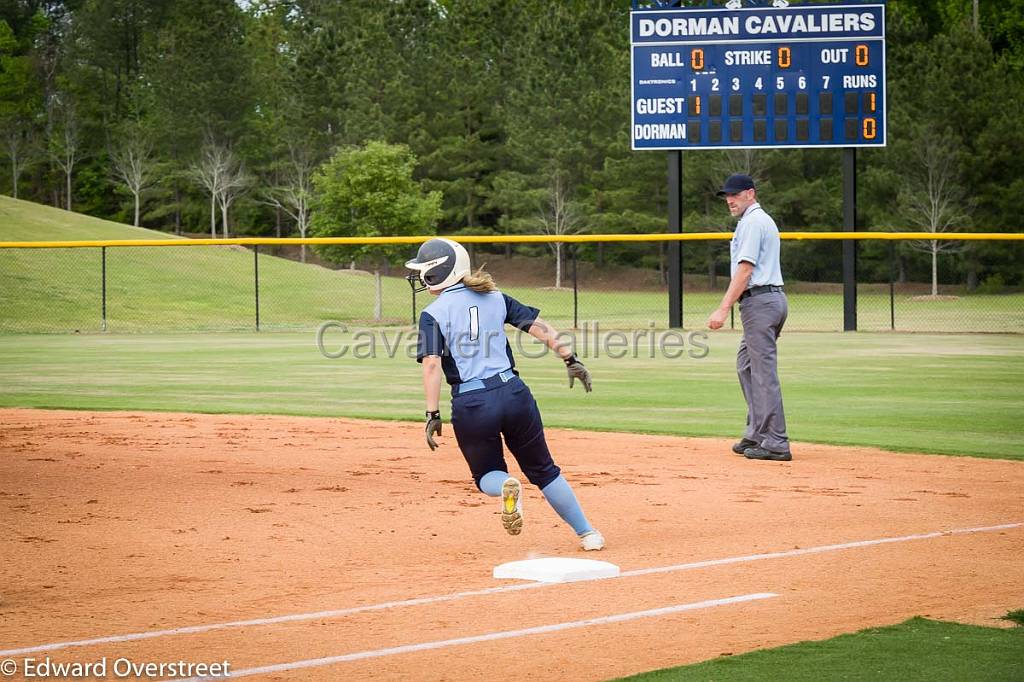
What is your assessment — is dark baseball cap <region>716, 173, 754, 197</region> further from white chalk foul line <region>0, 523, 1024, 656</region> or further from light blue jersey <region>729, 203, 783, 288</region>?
white chalk foul line <region>0, 523, 1024, 656</region>

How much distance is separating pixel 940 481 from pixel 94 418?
877cm

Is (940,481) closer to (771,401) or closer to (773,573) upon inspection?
(771,401)

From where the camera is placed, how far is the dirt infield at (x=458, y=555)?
4.86 metres

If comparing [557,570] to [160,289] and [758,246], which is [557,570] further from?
[160,289]

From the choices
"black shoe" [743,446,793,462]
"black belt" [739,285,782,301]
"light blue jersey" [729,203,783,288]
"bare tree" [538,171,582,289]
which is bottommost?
"black shoe" [743,446,793,462]

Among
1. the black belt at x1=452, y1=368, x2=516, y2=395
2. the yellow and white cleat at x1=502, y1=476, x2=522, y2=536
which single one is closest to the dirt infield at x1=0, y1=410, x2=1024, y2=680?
the yellow and white cleat at x1=502, y1=476, x2=522, y2=536

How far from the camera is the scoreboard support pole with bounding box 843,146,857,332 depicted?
26984 mm

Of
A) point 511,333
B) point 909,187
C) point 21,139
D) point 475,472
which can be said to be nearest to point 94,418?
point 475,472

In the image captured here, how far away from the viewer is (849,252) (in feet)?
89.9

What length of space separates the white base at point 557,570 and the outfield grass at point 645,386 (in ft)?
18.1

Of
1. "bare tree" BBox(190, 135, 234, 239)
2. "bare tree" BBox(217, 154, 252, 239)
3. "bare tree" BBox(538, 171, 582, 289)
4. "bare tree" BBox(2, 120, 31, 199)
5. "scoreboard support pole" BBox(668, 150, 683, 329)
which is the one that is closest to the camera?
"scoreboard support pole" BBox(668, 150, 683, 329)

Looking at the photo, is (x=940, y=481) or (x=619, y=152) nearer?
(x=940, y=481)

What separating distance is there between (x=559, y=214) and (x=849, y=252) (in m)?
30.9

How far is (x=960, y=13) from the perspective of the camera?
62.9 metres
